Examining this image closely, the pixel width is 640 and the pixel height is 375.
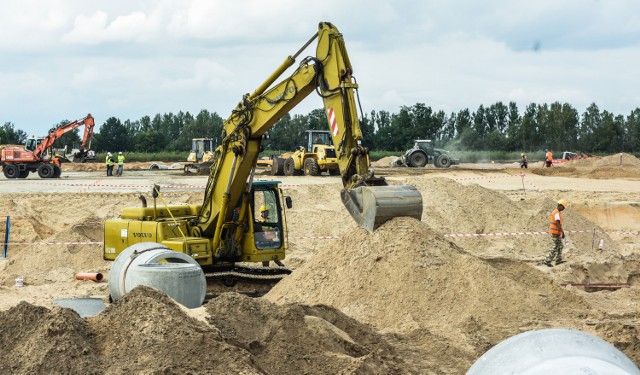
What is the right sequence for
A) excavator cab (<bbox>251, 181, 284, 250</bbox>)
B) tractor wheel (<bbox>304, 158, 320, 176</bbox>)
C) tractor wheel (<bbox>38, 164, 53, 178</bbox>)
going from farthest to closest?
tractor wheel (<bbox>38, 164, 53, 178</bbox>)
tractor wheel (<bbox>304, 158, 320, 176</bbox>)
excavator cab (<bbox>251, 181, 284, 250</bbox>)

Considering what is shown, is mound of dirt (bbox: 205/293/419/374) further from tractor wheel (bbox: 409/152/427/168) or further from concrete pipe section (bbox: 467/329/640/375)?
tractor wheel (bbox: 409/152/427/168)

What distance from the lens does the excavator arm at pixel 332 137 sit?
11.1 m

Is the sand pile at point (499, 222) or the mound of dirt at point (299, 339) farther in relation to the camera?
the sand pile at point (499, 222)

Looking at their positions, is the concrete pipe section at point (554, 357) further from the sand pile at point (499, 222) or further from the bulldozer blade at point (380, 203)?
the sand pile at point (499, 222)

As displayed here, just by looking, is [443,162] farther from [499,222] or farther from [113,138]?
[113,138]

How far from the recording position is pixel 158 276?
32.3ft

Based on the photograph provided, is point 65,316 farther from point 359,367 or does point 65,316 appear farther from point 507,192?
point 507,192

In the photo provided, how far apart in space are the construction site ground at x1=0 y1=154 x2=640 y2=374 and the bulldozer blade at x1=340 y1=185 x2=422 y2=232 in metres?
0.14

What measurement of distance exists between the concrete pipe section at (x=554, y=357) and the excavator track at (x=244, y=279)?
982 cm

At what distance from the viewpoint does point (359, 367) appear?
22.7ft

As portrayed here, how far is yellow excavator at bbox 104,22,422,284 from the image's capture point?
453 inches

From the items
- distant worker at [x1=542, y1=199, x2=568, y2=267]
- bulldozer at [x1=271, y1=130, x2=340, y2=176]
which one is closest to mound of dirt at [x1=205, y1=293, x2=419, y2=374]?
distant worker at [x1=542, y1=199, x2=568, y2=267]

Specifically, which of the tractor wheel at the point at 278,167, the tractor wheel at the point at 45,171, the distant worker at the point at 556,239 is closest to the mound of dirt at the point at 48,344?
the distant worker at the point at 556,239

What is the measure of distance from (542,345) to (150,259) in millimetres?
7644
